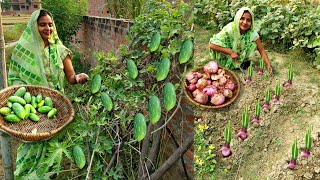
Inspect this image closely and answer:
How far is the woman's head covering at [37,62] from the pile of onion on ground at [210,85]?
782 millimetres

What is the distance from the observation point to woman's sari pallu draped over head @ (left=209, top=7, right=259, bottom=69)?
Answer: 1.96m

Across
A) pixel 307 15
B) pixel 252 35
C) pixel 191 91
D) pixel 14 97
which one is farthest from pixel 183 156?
pixel 307 15

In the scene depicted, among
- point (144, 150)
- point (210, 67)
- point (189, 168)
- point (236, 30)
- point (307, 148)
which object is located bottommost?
point (189, 168)

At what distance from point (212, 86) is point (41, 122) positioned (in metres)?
1.04

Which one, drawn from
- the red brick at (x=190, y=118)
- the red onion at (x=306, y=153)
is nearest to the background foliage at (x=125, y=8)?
the red brick at (x=190, y=118)

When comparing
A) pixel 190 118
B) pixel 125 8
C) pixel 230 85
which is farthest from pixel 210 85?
pixel 125 8

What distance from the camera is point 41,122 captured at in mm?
1441

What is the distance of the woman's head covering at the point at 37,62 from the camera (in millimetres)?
1521

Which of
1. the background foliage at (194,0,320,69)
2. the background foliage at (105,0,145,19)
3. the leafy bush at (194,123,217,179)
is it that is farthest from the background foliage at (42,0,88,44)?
the leafy bush at (194,123,217,179)

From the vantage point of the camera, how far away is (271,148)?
1989 mm

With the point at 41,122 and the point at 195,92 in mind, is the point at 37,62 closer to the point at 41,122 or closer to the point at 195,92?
the point at 41,122

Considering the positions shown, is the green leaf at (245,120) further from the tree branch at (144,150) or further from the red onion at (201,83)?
the tree branch at (144,150)

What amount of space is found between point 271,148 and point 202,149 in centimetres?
43

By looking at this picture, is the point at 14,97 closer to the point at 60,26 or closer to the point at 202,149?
the point at 202,149
